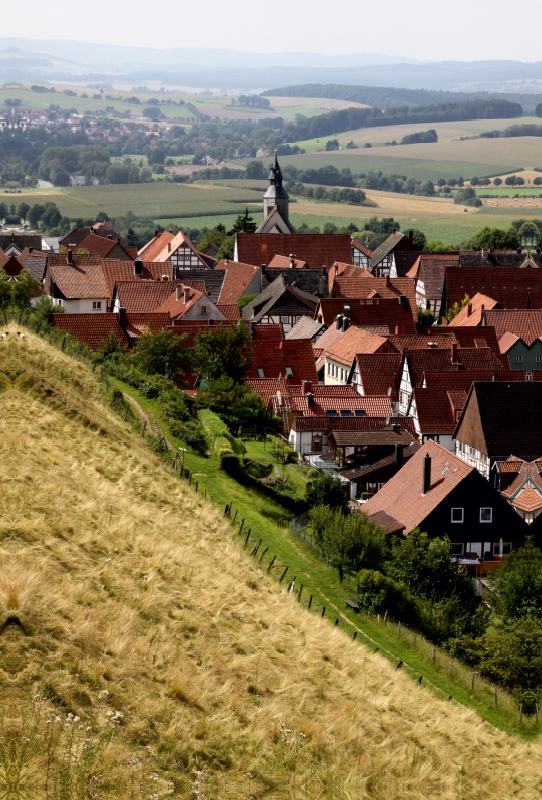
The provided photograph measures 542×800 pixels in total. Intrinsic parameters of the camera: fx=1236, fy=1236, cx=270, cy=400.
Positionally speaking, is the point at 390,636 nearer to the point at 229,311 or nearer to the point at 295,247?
the point at 229,311

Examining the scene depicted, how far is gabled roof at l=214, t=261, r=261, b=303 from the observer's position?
80.1 m

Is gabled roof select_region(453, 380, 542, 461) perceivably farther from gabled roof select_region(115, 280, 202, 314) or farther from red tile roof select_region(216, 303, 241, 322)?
gabled roof select_region(115, 280, 202, 314)

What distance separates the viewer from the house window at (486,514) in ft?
123

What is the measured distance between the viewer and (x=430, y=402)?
49156 mm

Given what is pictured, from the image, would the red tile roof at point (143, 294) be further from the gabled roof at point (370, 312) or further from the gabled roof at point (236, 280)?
the gabled roof at point (236, 280)

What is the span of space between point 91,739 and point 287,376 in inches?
1625

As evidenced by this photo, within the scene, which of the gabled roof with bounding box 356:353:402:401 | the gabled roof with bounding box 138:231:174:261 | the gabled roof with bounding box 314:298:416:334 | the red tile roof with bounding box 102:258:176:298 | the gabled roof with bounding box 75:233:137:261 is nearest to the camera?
the gabled roof with bounding box 356:353:402:401

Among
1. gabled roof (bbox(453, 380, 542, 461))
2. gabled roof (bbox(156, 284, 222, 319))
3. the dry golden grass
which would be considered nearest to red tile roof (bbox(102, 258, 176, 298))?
gabled roof (bbox(156, 284, 222, 319))

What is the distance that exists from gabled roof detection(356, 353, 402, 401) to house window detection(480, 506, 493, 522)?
51.8 ft

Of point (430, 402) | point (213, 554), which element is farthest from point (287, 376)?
point (213, 554)

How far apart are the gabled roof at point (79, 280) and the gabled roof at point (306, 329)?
10.7 meters

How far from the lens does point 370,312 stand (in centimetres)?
6875

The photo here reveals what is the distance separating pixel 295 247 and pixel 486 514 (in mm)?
Answer: 59849

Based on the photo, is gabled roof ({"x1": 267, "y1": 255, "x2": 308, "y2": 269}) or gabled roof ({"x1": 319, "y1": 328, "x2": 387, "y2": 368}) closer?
gabled roof ({"x1": 319, "y1": 328, "x2": 387, "y2": 368})
